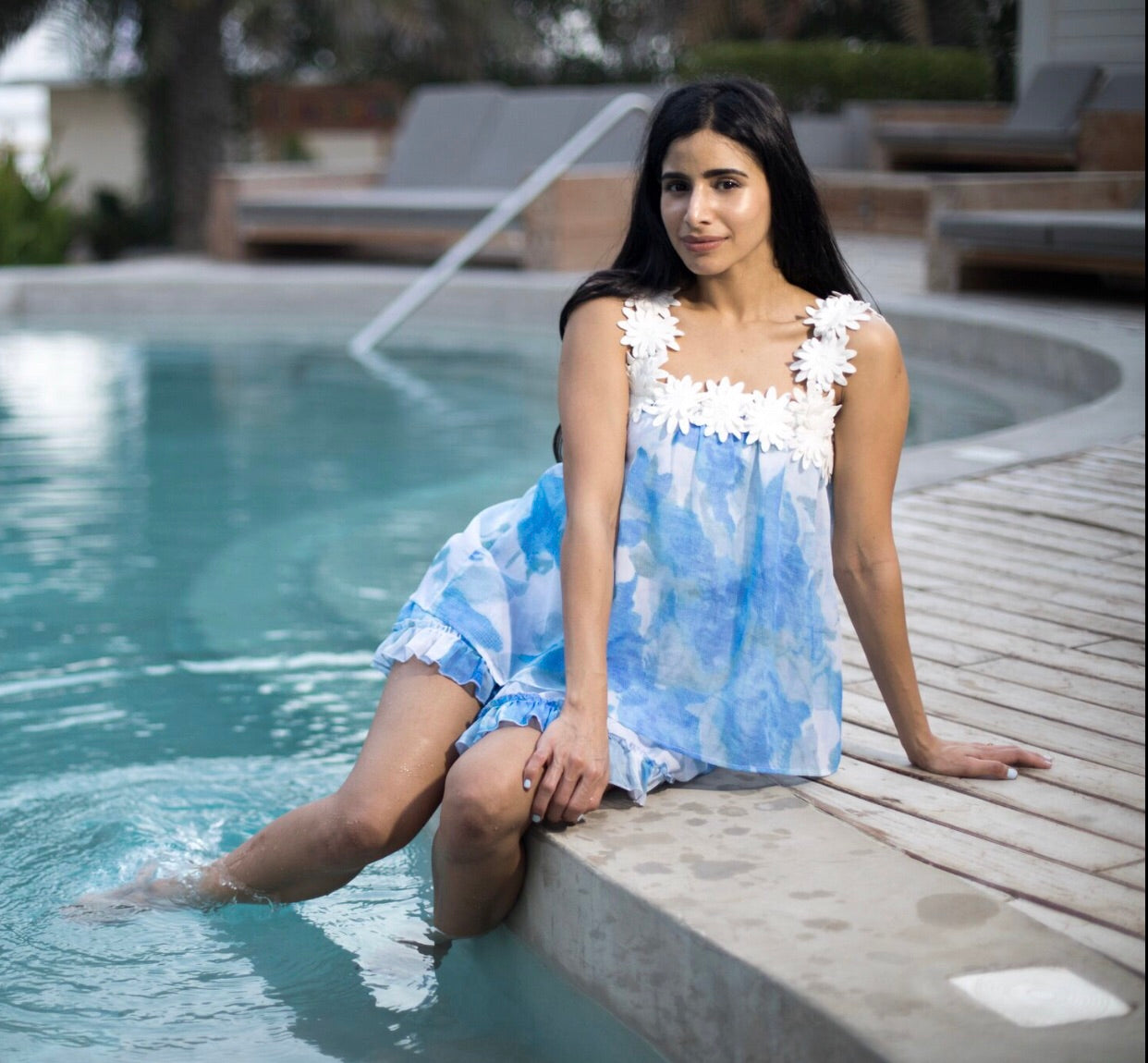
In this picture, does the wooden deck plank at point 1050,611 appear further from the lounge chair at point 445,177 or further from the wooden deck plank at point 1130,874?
the lounge chair at point 445,177

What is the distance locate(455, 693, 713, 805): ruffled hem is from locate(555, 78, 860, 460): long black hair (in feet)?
1.34

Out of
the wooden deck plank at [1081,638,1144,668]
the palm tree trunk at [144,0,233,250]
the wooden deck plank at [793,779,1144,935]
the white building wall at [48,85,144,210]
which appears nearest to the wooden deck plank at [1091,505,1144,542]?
the wooden deck plank at [1081,638,1144,668]

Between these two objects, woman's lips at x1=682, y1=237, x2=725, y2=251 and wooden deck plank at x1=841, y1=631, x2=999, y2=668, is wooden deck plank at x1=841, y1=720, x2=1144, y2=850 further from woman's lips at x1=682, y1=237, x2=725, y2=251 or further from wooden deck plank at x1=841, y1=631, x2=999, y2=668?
woman's lips at x1=682, y1=237, x2=725, y2=251

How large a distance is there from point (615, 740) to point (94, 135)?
60.7 feet

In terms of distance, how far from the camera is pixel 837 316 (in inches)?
85.2

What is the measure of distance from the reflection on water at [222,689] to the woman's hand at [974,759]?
60 cm

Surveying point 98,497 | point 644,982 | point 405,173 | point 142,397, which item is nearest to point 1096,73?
point 405,173

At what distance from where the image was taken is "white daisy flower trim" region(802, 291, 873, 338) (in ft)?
7.07

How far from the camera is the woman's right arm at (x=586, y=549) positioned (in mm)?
1968

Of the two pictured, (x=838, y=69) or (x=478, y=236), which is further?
(x=838, y=69)

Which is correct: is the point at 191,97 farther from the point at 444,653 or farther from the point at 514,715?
the point at 514,715

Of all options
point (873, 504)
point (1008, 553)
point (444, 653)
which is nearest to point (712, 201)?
point (873, 504)

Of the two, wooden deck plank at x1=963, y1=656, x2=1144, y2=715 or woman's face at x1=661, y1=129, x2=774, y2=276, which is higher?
woman's face at x1=661, y1=129, x2=774, y2=276

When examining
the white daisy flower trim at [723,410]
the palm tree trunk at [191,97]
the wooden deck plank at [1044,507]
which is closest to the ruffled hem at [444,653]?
the white daisy flower trim at [723,410]
